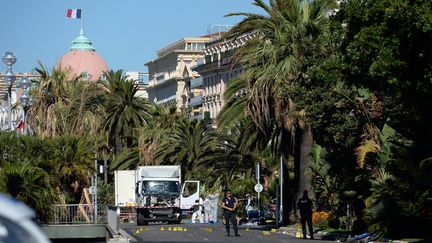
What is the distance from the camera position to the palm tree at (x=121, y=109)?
83.5m

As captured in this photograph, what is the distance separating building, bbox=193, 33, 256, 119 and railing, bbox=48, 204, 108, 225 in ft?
233

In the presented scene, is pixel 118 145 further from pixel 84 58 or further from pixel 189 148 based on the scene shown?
pixel 84 58

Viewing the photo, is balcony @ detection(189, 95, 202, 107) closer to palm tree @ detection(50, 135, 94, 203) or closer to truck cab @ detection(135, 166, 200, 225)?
truck cab @ detection(135, 166, 200, 225)

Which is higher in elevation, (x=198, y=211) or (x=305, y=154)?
(x=305, y=154)

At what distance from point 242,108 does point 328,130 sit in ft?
39.6

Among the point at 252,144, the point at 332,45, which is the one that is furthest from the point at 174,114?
the point at 332,45

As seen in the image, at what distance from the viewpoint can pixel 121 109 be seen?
276 ft

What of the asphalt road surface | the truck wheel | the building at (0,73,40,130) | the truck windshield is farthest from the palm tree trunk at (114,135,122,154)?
the asphalt road surface

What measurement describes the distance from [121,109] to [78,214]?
128ft

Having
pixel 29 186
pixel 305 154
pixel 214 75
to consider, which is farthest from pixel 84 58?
pixel 305 154

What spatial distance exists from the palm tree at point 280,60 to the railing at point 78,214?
310 inches

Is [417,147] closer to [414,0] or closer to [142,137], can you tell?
[414,0]

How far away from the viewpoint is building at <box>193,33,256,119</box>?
120 metres

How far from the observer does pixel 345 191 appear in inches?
1396
